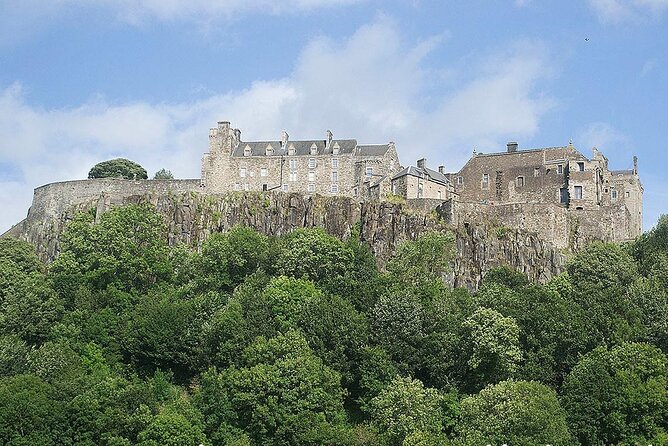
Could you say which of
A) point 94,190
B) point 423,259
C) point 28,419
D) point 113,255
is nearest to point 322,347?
point 423,259

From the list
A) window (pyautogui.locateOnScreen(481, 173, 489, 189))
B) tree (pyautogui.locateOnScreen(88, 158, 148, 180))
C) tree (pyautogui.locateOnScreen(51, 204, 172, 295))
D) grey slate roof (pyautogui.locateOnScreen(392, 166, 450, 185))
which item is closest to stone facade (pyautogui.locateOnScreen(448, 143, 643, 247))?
window (pyautogui.locateOnScreen(481, 173, 489, 189))

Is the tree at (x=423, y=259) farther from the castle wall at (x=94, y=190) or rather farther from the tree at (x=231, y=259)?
the castle wall at (x=94, y=190)

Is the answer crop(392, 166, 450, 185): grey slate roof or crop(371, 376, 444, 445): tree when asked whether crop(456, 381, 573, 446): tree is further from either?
crop(392, 166, 450, 185): grey slate roof

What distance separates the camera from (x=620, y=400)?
48000mm

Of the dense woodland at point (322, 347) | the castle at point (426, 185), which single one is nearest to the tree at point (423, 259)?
the dense woodland at point (322, 347)

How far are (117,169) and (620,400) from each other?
237ft

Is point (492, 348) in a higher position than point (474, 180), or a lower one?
lower

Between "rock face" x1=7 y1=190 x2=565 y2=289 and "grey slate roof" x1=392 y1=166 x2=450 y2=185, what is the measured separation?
4.46 m

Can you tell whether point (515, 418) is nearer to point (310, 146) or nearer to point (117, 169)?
point (310, 146)

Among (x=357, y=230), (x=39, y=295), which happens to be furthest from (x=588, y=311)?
(x=39, y=295)

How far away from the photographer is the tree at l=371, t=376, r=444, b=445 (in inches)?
1882

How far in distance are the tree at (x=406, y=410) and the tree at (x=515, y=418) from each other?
161 centimetres

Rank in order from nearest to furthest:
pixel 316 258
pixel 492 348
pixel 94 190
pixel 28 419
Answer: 1. pixel 28 419
2. pixel 492 348
3. pixel 316 258
4. pixel 94 190

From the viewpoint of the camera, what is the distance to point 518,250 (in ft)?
235
